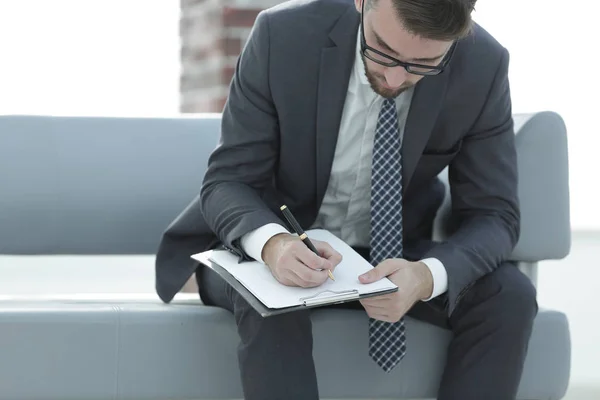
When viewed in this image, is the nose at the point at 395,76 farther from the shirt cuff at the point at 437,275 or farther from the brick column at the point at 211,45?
the brick column at the point at 211,45

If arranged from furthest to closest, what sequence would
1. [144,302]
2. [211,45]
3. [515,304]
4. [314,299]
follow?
[211,45] < [144,302] < [515,304] < [314,299]

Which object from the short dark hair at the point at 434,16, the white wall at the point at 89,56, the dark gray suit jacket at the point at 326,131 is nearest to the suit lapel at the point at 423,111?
the dark gray suit jacket at the point at 326,131

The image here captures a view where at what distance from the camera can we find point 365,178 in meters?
1.73

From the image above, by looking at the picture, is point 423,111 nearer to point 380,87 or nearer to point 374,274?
point 380,87

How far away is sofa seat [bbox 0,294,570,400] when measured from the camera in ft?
5.49

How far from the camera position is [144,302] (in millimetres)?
1850

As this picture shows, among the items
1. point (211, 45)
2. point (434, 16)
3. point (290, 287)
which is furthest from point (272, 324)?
point (211, 45)

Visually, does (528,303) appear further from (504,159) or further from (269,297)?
(269,297)

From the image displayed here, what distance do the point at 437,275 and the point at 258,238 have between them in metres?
0.31

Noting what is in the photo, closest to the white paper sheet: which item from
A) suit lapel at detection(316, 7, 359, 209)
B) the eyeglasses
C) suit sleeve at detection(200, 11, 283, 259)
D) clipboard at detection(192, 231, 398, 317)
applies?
clipboard at detection(192, 231, 398, 317)

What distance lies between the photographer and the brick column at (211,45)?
273 centimetres

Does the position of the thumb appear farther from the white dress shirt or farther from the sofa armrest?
the sofa armrest

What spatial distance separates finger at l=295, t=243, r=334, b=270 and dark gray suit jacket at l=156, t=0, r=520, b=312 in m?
0.16

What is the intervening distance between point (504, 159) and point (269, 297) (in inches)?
22.6
